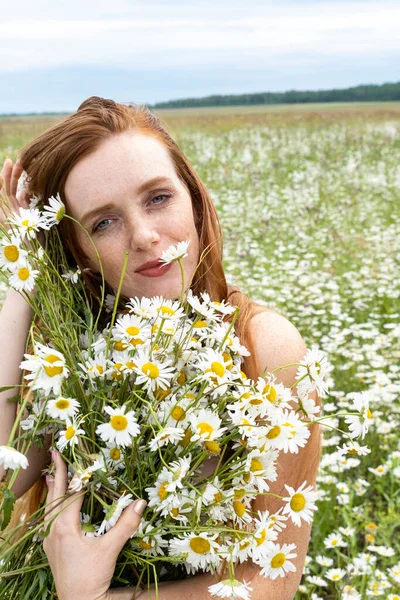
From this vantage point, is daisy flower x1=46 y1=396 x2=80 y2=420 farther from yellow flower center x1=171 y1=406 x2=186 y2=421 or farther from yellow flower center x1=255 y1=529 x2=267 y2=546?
yellow flower center x1=255 y1=529 x2=267 y2=546

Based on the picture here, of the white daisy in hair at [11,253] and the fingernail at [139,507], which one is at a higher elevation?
the white daisy in hair at [11,253]

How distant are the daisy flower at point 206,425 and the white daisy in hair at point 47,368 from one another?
216mm

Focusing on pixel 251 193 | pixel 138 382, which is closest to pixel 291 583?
pixel 138 382

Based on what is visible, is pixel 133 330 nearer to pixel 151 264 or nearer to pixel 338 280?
pixel 151 264

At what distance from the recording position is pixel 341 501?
2.46 m

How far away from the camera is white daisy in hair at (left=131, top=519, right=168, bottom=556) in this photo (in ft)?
3.87

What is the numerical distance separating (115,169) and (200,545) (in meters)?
0.79

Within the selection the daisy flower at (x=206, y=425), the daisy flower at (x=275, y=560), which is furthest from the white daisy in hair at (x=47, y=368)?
the daisy flower at (x=275, y=560)

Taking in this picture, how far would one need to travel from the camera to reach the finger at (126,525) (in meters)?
1.18

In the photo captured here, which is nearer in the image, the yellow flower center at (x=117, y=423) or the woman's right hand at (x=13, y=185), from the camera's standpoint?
the yellow flower center at (x=117, y=423)

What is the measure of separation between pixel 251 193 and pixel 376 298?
10.9 feet

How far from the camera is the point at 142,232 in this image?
1477 mm

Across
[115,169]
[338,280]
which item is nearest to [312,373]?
[115,169]

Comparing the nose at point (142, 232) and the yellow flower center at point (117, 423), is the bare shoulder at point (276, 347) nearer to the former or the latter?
the nose at point (142, 232)
